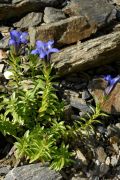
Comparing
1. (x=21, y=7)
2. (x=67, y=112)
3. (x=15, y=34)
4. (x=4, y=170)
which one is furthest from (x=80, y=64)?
(x=4, y=170)

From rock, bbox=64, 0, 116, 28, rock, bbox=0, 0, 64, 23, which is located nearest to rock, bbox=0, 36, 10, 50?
rock, bbox=0, 0, 64, 23

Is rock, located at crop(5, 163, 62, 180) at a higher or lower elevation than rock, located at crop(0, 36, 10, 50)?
lower

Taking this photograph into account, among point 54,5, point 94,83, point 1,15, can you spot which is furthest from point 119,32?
point 1,15

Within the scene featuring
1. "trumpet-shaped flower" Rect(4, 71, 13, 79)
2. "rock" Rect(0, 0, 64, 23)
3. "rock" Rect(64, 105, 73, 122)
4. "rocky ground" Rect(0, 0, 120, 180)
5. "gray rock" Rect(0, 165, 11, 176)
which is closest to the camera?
"gray rock" Rect(0, 165, 11, 176)

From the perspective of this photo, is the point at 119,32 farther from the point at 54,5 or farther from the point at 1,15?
the point at 1,15

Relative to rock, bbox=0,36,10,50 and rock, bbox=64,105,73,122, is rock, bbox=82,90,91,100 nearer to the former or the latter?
rock, bbox=64,105,73,122

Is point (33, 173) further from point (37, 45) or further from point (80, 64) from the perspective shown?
point (80, 64)
